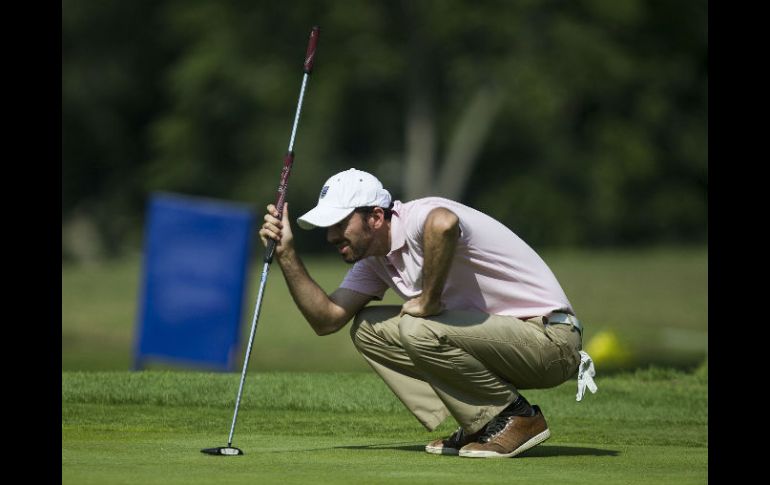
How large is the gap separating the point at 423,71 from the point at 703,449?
28.2 meters

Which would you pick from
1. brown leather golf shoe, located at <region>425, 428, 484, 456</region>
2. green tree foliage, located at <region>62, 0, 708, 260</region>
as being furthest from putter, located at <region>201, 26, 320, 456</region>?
green tree foliage, located at <region>62, 0, 708, 260</region>

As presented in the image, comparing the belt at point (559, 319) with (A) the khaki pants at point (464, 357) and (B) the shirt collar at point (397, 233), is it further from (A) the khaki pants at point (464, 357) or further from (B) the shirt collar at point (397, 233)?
(B) the shirt collar at point (397, 233)

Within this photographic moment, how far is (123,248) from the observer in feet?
122

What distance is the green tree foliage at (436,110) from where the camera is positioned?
33.3 m

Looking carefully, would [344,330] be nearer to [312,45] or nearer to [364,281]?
[312,45]

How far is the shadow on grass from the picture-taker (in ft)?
18.6

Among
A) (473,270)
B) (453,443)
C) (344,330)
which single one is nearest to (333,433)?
(453,443)

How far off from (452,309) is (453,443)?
0.52 m

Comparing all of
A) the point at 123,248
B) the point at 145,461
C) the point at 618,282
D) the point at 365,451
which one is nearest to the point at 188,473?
the point at 145,461

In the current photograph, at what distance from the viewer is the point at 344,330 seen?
1992 cm

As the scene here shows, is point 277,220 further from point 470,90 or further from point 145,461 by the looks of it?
point 470,90

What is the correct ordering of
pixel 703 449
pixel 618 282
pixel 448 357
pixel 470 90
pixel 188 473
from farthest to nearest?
1. pixel 470 90
2. pixel 618 282
3. pixel 703 449
4. pixel 448 357
5. pixel 188 473

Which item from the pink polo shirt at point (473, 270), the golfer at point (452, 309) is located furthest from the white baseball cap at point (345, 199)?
the pink polo shirt at point (473, 270)

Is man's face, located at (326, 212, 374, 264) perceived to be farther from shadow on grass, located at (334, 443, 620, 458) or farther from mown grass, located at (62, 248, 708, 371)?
mown grass, located at (62, 248, 708, 371)
